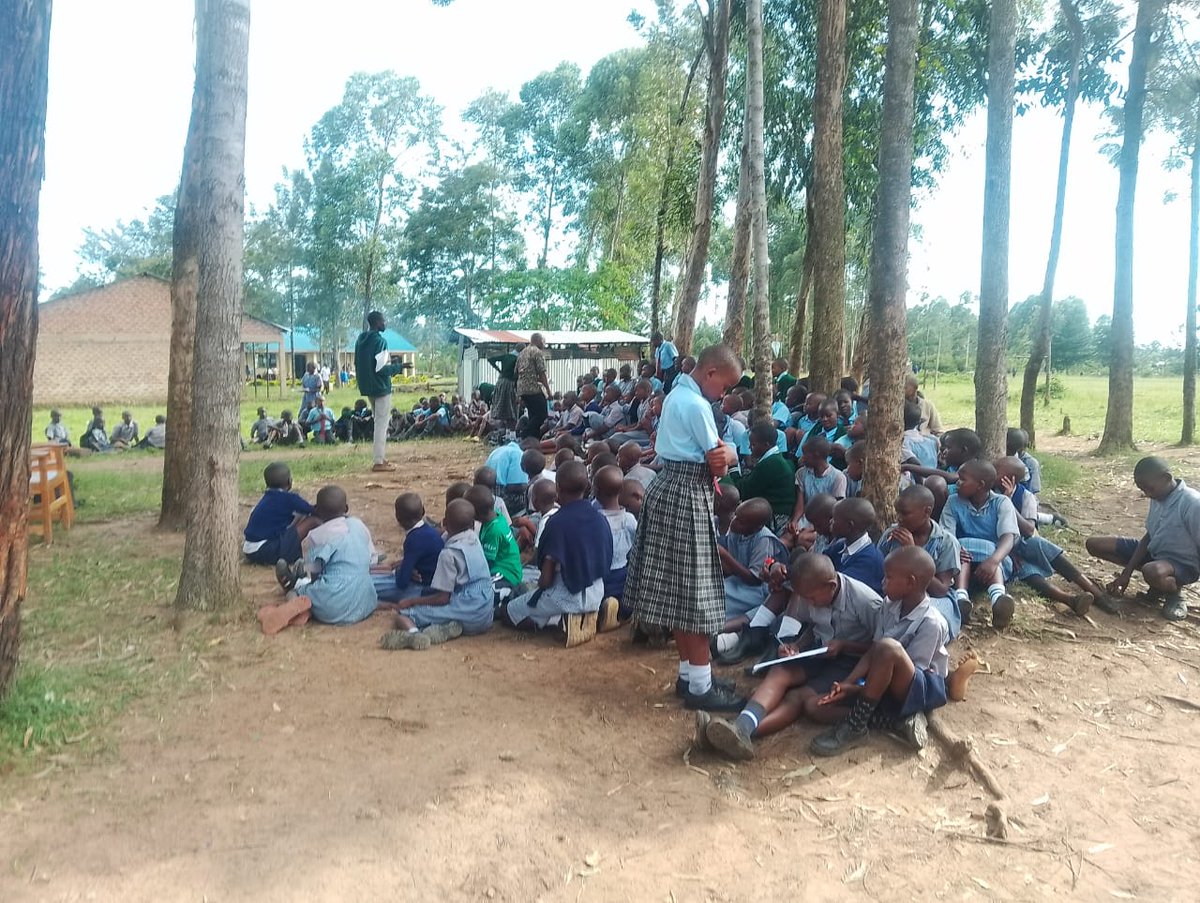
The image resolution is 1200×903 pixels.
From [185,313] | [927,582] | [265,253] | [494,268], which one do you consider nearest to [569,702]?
[927,582]

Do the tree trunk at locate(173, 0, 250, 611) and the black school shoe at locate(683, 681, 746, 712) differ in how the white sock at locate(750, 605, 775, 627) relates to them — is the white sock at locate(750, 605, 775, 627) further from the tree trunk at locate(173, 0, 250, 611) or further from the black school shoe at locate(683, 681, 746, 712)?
the tree trunk at locate(173, 0, 250, 611)

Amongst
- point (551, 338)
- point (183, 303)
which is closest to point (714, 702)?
point (183, 303)

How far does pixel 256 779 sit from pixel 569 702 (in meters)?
1.52

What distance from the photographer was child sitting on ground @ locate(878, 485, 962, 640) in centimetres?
456

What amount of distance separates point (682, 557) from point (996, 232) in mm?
5539

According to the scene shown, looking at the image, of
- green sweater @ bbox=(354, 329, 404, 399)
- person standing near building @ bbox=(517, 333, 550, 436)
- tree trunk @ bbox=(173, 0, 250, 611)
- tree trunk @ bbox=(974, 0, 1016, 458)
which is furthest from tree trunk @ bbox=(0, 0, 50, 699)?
person standing near building @ bbox=(517, 333, 550, 436)

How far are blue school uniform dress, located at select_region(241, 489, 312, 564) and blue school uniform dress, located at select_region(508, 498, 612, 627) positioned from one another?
2.44m

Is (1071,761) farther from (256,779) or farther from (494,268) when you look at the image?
A: (494,268)

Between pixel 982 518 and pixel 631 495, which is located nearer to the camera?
pixel 982 518

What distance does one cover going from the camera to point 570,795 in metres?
3.42

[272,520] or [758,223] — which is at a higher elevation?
[758,223]

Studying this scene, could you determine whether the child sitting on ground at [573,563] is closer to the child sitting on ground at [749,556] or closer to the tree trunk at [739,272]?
the child sitting on ground at [749,556]

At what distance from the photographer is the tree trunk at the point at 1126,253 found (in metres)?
13.5

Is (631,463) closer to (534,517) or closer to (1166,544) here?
(534,517)
